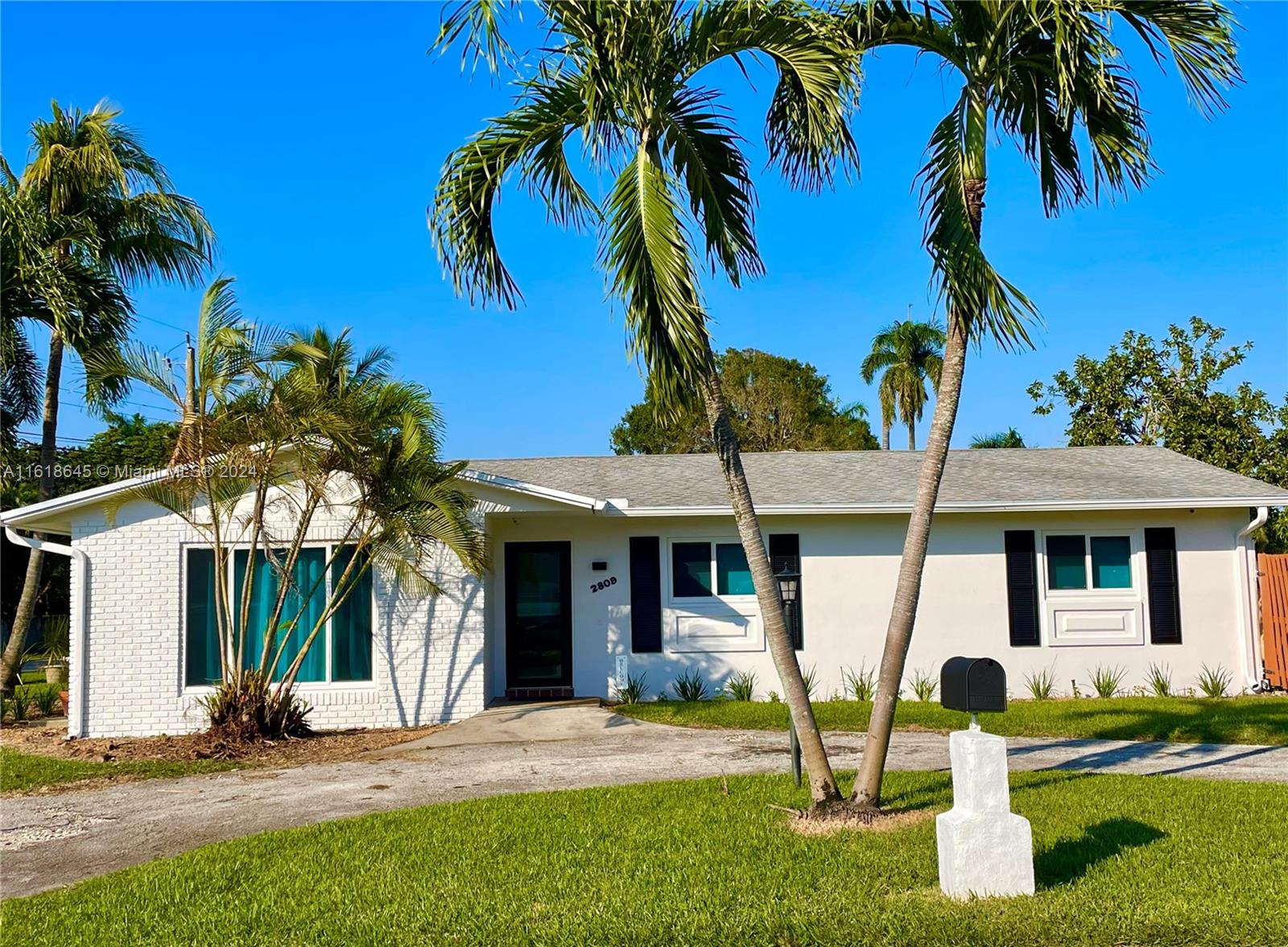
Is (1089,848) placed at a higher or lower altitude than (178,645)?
lower

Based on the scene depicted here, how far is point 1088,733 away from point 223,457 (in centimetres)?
977

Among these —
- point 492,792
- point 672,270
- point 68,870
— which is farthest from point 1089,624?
point 68,870

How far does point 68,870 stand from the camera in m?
7.11

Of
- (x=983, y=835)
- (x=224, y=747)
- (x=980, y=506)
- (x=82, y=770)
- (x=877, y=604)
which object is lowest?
(x=82, y=770)

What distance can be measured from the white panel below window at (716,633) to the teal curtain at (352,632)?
162 inches

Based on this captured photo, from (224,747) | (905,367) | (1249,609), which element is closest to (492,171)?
(224,747)

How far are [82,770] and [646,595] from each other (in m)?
7.14

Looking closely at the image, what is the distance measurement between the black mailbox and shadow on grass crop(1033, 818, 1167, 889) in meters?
0.92

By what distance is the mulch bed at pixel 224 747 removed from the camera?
37.0 feet

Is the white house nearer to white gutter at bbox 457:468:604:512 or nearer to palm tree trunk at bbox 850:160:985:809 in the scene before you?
white gutter at bbox 457:468:604:512

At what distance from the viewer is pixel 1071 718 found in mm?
12531

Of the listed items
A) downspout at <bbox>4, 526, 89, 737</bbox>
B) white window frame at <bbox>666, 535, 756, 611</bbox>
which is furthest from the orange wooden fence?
downspout at <bbox>4, 526, 89, 737</bbox>

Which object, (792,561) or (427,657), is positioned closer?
(427,657)

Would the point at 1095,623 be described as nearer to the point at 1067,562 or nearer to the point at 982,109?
→ the point at 1067,562
